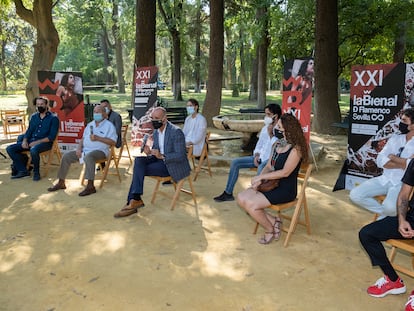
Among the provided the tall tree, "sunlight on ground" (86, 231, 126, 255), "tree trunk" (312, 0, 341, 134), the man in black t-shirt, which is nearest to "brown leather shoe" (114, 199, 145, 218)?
"sunlight on ground" (86, 231, 126, 255)

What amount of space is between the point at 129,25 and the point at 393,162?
73.0 feet

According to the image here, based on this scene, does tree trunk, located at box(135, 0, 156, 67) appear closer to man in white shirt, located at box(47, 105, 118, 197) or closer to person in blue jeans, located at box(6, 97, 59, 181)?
person in blue jeans, located at box(6, 97, 59, 181)

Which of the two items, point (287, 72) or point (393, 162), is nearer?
point (393, 162)

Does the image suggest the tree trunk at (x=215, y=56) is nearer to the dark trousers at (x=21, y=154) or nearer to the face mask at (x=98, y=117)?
the dark trousers at (x=21, y=154)

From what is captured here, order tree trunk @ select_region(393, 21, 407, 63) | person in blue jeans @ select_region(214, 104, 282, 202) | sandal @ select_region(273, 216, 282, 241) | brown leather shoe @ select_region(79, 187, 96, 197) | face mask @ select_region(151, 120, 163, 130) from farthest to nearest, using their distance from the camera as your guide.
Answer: tree trunk @ select_region(393, 21, 407, 63) < brown leather shoe @ select_region(79, 187, 96, 197) < person in blue jeans @ select_region(214, 104, 282, 202) < face mask @ select_region(151, 120, 163, 130) < sandal @ select_region(273, 216, 282, 241)

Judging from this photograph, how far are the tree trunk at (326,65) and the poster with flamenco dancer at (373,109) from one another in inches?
243

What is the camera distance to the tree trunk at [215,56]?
499 inches

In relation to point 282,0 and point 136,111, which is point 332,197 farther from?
point 282,0

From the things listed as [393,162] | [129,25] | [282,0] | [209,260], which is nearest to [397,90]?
[393,162]

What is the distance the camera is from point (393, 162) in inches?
159

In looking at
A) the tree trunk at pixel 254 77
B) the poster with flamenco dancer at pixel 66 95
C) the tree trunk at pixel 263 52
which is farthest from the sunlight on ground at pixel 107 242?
the tree trunk at pixel 254 77

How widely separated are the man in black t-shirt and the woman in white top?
3.90m

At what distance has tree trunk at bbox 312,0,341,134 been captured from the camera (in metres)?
11.1

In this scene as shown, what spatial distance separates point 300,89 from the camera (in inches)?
261
